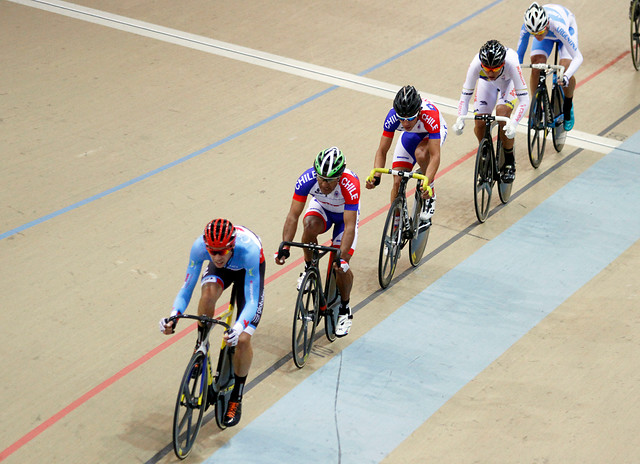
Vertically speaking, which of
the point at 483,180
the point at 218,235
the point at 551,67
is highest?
the point at 551,67

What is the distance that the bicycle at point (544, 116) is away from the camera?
29.9 feet

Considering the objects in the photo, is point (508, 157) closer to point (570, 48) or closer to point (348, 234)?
point (570, 48)

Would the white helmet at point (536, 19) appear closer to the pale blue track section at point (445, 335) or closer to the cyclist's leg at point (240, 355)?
the pale blue track section at point (445, 335)

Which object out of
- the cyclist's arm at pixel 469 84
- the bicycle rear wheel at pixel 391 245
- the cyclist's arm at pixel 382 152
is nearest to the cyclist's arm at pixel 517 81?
the cyclist's arm at pixel 469 84

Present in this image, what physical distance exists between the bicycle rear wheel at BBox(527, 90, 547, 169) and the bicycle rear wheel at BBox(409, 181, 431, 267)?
203 cm

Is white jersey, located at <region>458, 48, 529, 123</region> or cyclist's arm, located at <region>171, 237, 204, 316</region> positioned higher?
white jersey, located at <region>458, 48, 529, 123</region>

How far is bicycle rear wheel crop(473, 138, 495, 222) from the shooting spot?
26.7ft

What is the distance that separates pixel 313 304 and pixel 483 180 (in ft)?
8.33

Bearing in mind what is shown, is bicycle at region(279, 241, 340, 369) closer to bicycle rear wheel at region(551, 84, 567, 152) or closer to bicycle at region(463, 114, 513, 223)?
bicycle at region(463, 114, 513, 223)

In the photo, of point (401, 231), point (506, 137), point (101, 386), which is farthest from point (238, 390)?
point (506, 137)

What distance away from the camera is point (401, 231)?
24.5ft

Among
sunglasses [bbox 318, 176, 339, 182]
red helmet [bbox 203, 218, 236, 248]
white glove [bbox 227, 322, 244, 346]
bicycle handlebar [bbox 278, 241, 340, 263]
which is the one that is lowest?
white glove [bbox 227, 322, 244, 346]

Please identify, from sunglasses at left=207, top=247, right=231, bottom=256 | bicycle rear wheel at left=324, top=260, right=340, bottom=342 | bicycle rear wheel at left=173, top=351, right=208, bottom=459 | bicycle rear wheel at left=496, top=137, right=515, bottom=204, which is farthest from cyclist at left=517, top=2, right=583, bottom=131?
bicycle rear wheel at left=173, top=351, right=208, bottom=459

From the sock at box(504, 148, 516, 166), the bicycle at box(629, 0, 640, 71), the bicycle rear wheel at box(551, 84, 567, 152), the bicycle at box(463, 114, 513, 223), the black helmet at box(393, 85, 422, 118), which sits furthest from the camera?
the bicycle at box(629, 0, 640, 71)
